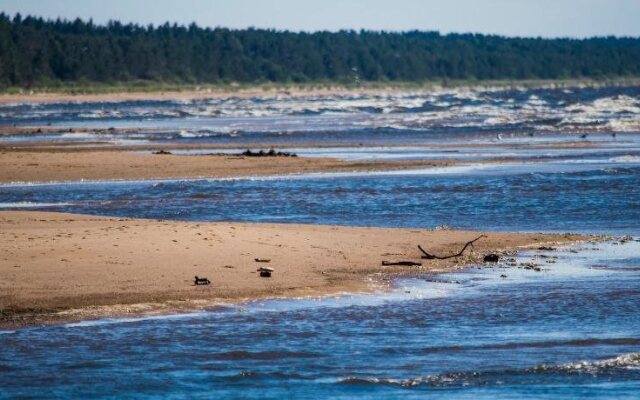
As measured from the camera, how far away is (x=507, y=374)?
10.2 meters

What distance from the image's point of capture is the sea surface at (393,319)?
395 inches

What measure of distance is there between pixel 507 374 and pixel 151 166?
2157cm

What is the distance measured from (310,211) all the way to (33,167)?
10744 millimetres

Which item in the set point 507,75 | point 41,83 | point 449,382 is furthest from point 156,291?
point 507,75

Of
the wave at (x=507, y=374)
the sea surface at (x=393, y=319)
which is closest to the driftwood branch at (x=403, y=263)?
the sea surface at (x=393, y=319)

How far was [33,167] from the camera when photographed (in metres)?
30.5

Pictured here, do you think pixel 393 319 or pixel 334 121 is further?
pixel 334 121

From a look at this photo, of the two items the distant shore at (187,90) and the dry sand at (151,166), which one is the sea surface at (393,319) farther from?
the distant shore at (187,90)

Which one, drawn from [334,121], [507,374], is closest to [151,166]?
[507,374]

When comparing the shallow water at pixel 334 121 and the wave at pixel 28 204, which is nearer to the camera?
the wave at pixel 28 204

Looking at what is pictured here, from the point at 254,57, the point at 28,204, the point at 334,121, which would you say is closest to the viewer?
the point at 28,204

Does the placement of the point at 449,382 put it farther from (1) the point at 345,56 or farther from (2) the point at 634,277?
(1) the point at 345,56

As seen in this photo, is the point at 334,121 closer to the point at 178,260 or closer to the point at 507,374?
the point at 178,260

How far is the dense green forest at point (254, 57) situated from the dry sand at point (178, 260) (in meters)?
97.3
